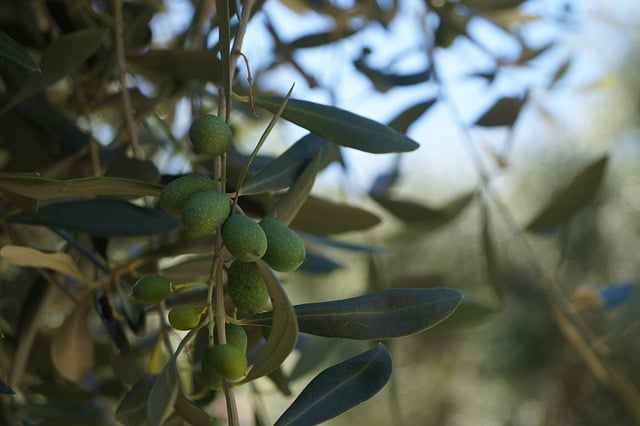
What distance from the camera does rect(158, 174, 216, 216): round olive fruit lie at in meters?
0.30

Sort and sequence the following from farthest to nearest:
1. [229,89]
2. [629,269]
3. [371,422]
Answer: [371,422] → [629,269] → [229,89]

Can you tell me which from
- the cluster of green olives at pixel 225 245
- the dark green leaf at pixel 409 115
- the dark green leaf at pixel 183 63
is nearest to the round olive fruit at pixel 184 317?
the cluster of green olives at pixel 225 245

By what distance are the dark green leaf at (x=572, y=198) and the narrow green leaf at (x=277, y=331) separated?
441mm

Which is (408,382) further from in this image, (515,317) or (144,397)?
(144,397)

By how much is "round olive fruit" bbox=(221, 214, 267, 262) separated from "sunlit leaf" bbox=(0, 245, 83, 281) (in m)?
0.16

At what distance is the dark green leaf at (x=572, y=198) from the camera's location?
656 mm

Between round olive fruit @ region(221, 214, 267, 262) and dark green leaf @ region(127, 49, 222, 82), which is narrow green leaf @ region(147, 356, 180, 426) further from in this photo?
dark green leaf @ region(127, 49, 222, 82)

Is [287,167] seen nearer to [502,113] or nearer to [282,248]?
[282,248]

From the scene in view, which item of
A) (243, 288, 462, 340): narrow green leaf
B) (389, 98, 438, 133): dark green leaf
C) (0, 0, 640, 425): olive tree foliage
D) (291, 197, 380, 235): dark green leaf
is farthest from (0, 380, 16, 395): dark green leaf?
(389, 98, 438, 133): dark green leaf

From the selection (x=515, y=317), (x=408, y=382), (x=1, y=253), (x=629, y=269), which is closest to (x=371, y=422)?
(x=408, y=382)

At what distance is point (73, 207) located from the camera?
45cm

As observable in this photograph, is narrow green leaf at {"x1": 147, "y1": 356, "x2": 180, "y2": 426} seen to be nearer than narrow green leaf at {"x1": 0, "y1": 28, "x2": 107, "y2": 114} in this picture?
Yes

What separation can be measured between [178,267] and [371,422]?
4409 mm

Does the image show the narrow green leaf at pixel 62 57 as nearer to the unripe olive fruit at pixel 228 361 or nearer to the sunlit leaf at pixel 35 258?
the sunlit leaf at pixel 35 258
